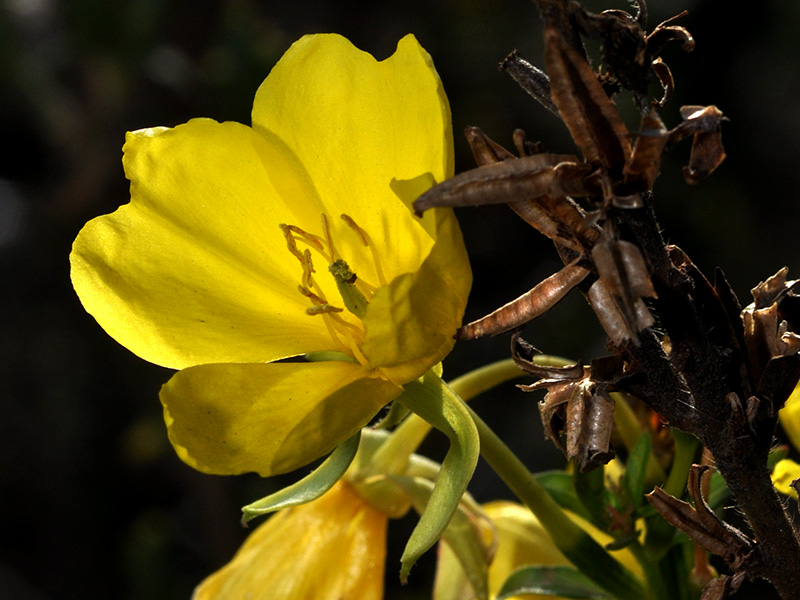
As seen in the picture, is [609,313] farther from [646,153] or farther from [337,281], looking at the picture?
[337,281]

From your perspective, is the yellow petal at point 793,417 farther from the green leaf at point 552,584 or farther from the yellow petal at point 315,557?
the yellow petal at point 315,557

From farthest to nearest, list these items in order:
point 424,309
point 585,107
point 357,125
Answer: point 357,125
point 424,309
point 585,107

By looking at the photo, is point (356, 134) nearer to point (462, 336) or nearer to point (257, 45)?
point (462, 336)

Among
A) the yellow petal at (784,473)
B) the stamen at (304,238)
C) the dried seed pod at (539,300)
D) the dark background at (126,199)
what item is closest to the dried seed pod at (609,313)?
the dried seed pod at (539,300)

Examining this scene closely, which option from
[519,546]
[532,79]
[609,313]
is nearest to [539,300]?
[609,313]

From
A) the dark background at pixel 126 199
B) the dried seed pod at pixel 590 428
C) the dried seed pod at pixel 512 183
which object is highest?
the dried seed pod at pixel 512 183

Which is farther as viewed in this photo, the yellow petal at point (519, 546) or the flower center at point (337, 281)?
the yellow petal at point (519, 546)

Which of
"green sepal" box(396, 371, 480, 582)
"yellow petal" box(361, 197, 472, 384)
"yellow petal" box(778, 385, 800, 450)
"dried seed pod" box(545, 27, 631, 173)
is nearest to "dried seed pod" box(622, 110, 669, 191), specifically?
"dried seed pod" box(545, 27, 631, 173)
